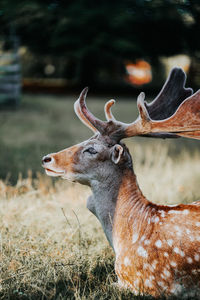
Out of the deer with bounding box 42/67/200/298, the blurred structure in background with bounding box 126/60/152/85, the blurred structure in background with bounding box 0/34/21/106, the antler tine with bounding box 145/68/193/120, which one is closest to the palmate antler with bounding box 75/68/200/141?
the deer with bounding box 42/67/200/298

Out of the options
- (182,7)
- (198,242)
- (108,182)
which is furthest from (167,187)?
(182,7)

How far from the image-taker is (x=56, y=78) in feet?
108

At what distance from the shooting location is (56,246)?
11.5ft

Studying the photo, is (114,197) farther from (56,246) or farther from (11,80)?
(11,80)

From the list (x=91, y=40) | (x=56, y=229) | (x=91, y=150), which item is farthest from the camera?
(x=91, y=40)

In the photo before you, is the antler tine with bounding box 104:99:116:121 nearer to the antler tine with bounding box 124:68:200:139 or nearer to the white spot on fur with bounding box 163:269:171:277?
the antler tine with bounding box 124:68:200:139

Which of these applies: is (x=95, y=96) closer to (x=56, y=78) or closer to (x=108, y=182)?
(x=56, y=78)

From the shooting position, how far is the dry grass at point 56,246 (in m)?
2.87

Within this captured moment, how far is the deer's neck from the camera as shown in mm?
2967

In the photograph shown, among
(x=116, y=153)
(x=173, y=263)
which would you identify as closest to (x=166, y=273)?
(x=173, y=263)

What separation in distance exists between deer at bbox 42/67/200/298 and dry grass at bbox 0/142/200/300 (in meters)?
0.24

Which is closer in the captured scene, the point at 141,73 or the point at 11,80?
the point at 11,80

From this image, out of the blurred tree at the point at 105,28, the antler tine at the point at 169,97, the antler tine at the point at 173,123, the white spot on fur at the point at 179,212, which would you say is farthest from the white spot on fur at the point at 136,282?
the blurred tree at the point at 105,28

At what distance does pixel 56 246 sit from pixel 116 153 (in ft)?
3.65
